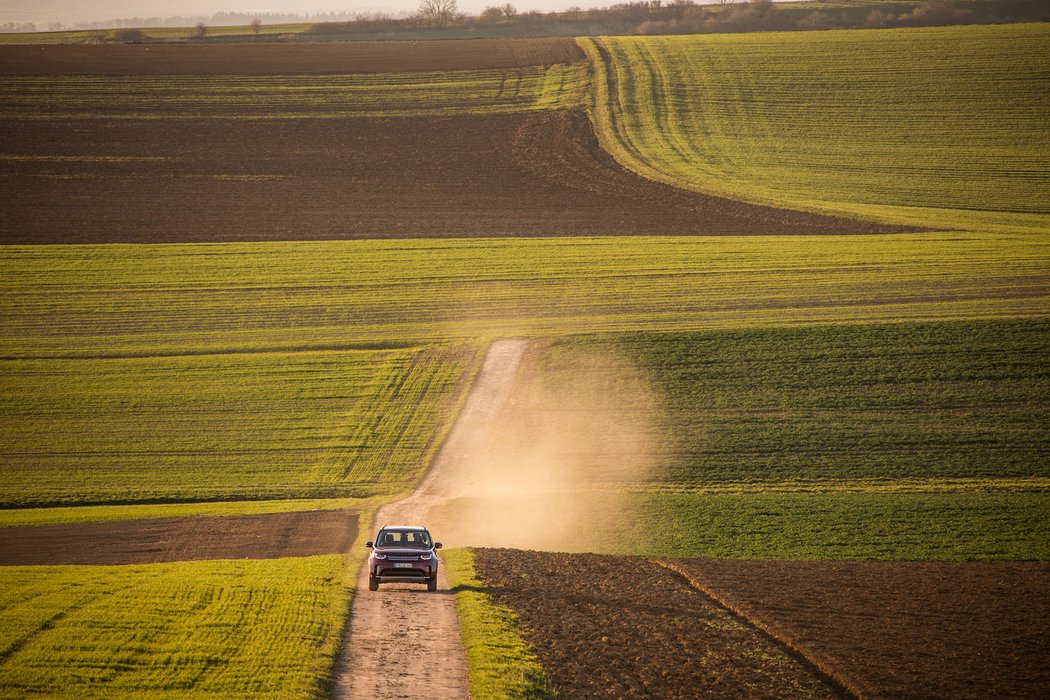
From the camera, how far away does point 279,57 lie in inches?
4242

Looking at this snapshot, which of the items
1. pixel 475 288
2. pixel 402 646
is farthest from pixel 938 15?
pixel 402 646

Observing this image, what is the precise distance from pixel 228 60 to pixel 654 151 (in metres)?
48.2

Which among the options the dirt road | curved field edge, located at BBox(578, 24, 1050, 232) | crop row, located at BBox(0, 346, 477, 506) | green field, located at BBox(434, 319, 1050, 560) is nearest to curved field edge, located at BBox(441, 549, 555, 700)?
the dirt road

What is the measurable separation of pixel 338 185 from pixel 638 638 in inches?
2429

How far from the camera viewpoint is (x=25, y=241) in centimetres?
6631

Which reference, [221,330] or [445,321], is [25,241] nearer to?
[221,330]

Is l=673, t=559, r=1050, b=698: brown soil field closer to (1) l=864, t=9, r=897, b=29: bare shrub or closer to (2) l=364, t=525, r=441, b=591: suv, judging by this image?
(2) l=364, t=525, r=441, b=591: suv

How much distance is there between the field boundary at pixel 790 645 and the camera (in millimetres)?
18998

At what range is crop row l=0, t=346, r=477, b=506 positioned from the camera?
3866 cm

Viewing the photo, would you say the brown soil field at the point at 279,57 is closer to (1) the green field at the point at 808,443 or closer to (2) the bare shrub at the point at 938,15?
(2) the bare shrub at the point at 938,15

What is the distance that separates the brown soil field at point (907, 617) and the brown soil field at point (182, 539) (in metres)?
11.1

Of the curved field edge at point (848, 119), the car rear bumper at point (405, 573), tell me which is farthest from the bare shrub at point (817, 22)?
the car rear bumper at point (405, 573)

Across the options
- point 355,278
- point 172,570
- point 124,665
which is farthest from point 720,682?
point 355,278

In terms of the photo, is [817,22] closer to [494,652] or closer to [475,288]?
[475,288]
